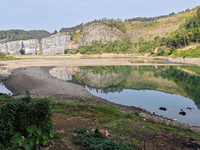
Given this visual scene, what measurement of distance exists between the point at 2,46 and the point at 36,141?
17579cm

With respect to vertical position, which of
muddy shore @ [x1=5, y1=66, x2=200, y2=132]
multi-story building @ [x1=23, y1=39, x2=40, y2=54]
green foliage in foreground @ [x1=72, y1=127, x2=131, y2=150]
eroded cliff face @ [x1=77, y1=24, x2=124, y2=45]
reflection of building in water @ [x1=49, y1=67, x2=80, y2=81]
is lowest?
reflection of building in water @ [x1=49, y1=67, x2=80, y2=81]

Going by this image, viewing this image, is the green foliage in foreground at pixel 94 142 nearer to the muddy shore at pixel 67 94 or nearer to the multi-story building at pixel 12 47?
the muddy shore at pixel 67 94

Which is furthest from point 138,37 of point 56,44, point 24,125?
point 24,125

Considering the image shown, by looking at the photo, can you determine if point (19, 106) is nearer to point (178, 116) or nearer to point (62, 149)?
point (62, 149)

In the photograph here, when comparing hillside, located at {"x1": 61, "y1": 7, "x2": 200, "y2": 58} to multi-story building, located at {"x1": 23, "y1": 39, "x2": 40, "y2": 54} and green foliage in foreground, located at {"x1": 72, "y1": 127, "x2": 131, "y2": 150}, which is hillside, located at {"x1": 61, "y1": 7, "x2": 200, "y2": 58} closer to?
multi-story building, located at {"x1": 23, "y1": 39, "x2": 40, "y2": 54}

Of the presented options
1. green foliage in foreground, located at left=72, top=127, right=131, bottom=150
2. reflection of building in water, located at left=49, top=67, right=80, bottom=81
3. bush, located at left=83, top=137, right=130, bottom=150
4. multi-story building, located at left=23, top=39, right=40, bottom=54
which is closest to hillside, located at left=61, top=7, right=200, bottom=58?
multi-story building, located at left=23, top=39, right=40, bottom=54

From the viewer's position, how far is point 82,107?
10.0 metres

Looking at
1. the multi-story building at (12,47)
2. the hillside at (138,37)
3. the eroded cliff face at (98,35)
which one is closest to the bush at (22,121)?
the hillside at (138,37)

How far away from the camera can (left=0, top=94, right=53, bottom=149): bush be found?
151 inches

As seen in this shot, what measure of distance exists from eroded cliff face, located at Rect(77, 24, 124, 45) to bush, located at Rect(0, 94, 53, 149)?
137m

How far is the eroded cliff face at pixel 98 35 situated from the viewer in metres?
138

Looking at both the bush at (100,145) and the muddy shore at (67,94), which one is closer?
the bush at (100,145)

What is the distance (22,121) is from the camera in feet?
13.3

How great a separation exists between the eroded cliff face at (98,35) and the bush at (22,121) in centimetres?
13675
